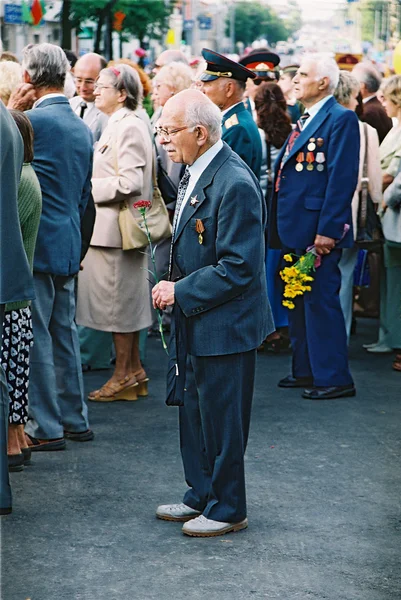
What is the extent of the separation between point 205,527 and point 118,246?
285 cm

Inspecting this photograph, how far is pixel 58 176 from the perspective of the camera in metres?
6.35

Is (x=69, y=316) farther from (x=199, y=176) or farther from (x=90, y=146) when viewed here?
(x=199, y=176)

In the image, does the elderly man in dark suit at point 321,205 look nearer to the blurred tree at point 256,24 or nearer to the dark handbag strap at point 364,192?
the dark handbag strap at point 364,192

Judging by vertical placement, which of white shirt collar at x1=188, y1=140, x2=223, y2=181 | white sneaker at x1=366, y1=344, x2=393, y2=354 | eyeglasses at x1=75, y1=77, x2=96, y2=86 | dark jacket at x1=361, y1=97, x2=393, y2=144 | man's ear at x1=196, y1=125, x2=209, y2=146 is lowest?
white sneaker at x1=366, y1=344, x2=393, y2=354

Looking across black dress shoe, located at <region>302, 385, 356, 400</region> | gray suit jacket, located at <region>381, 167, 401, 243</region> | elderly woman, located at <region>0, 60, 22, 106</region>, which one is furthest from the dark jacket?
elderly woman, located at <region>0, 60, 22, 106</region>

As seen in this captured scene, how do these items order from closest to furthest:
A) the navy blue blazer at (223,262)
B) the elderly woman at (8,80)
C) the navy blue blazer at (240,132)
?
1. the navy blue blazer at (223,262)
2. the elderly woman at (8,80)
3. the navy blue blazer at (240,132)

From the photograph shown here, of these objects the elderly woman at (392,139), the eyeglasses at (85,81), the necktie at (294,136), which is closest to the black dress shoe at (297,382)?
the necktie at (294,136)

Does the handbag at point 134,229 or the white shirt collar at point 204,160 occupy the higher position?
the white shirt collar at point 204,160

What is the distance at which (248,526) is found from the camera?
5250 millimetres

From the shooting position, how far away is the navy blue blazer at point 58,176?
629 centimetres

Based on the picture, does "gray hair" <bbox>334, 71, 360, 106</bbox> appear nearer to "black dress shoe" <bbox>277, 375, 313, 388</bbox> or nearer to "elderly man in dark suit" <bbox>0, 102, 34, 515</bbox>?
"black dress shoe" <bbox>277, 375, 313, 388</bbox>

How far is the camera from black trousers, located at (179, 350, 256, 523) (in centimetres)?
500

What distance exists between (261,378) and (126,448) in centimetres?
213

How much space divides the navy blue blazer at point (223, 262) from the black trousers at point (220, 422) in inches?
3.9
